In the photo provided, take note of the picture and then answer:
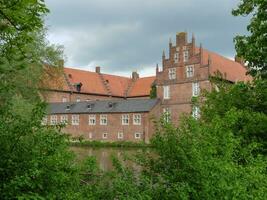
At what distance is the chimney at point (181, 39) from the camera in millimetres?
45719

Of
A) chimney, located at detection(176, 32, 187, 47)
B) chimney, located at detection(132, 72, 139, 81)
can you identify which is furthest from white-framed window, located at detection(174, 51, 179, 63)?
chimney, located at detection(132, 72, 139, 81)

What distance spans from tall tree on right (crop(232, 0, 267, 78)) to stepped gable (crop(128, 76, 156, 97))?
52.6 m

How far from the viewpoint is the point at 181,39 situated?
151ft

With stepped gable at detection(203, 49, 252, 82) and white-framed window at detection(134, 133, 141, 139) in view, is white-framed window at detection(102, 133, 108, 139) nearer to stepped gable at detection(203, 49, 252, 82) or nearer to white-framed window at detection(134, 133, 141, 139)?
white-framed window at detection(134, 133, 141, 139)

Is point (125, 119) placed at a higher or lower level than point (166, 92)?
lower

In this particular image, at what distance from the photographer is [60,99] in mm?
61812

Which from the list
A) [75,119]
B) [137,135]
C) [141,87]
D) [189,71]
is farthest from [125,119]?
[141,87]

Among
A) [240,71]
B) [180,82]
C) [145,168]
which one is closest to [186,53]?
[180,82]

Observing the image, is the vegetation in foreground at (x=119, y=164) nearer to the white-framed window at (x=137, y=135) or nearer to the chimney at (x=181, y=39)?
the white-framed window at (x=137, y=135)

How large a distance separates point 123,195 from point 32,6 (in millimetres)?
3180

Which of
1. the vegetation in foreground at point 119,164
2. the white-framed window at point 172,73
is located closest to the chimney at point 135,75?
the white-framed window at point 172,73

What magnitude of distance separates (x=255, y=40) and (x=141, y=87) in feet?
184

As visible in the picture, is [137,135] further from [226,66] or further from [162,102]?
[226,66]

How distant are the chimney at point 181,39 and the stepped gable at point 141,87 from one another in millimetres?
19408
